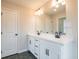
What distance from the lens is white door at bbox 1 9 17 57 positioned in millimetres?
3605

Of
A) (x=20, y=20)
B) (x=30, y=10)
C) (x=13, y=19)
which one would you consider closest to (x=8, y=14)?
(x=13, y=19)

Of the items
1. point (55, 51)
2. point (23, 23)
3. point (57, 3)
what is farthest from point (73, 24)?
point (23, 23)

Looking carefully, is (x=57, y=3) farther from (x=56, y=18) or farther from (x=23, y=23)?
(x=23, y=23)

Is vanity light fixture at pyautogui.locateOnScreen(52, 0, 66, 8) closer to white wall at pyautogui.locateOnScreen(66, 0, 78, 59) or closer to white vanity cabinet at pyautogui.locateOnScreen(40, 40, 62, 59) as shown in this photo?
white wall at pyautogui.locateOnScreen(66, 0, 78, 59)

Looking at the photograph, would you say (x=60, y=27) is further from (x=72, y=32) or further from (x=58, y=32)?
(x=72, y=32)

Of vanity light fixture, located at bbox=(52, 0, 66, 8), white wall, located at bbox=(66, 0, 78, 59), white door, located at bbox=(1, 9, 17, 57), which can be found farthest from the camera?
white door, located at bbox=(1, 9, 17, 57)

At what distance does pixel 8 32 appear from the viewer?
148 inches

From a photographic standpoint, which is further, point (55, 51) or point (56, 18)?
point (56, 18)

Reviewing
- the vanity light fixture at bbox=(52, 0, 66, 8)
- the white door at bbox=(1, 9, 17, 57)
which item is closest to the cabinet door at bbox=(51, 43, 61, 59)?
the vanity light fixture at bbox=(52, 0, 66, 8)

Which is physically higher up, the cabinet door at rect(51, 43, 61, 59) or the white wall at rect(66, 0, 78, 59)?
the white wall at rect(66, 0, 78, 59)

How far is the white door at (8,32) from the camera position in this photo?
3.61 meters

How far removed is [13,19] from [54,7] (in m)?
2.01

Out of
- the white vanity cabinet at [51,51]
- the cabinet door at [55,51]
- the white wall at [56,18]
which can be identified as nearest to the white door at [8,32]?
the white vanity cabinet at [51,51]

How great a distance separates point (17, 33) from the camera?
13.3ft
